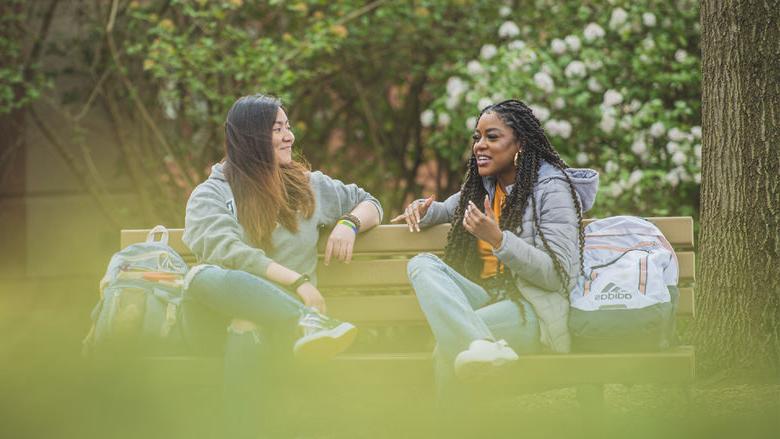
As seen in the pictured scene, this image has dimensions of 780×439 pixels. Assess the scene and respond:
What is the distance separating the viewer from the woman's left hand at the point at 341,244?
4695 millimetres

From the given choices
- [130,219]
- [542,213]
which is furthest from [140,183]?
[542,213]

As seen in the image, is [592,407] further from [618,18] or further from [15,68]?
[15,68]

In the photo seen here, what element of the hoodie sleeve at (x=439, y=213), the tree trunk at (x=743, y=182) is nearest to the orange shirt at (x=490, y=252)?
the hoodie sleeve at (x=439, y=213)

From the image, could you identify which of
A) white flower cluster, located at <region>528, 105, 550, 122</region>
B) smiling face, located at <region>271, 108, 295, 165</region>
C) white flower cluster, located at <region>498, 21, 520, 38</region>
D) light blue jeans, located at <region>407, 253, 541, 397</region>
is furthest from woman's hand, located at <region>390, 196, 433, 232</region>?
white flower cluster, located at <region>498, 21, 520, 38</region>

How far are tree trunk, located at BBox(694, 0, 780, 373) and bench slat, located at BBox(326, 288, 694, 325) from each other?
4.27 feet

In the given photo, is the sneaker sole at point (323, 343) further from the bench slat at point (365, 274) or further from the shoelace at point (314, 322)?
the bench slat at point (365, 274)

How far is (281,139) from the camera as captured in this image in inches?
184

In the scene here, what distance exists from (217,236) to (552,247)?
1269mm

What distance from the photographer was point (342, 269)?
16.1 ft

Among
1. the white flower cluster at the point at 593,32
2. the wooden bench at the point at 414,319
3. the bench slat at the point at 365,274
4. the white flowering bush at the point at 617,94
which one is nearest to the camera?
the wooden bench at the point at 414,319

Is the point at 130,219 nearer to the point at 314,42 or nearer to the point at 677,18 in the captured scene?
the point at 314,42

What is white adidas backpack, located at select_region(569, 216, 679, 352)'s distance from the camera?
4.17 meters

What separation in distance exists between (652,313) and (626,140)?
3.78m

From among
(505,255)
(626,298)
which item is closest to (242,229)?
(505,255)
